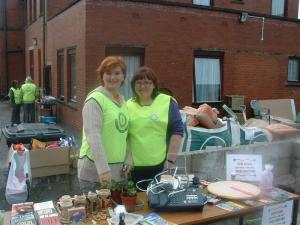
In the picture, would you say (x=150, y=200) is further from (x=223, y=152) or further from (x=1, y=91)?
(x=1, y=91)

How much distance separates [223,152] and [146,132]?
1976 millimetres

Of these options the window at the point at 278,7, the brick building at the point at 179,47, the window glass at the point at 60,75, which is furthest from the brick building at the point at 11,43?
the window at the point at 278,7

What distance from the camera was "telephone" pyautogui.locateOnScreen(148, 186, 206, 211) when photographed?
9.64 ft

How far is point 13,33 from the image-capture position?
24.6 meters

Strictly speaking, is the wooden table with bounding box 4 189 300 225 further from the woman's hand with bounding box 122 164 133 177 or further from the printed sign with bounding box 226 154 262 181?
the printed sign with bounding box 226 154 262 181

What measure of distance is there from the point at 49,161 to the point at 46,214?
376 cm

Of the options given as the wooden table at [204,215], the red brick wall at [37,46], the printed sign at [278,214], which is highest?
the red brick wall at [37,46]

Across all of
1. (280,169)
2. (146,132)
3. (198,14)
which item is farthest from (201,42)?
(146,132)

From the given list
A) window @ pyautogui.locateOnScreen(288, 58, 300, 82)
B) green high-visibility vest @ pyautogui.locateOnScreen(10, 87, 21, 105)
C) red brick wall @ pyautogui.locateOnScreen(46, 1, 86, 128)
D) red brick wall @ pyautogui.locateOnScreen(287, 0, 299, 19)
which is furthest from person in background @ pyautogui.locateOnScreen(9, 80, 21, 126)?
red brick wall @ pyautogui.locateOnScreen(287, 0, 299, 19)

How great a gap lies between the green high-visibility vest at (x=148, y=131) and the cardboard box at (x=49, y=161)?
307cm

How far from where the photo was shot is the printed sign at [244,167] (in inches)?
144

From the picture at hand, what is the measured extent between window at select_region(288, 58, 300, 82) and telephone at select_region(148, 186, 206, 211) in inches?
508

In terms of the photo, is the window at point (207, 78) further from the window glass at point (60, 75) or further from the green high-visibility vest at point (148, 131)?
the green high-visibility vest at point (148, 131)

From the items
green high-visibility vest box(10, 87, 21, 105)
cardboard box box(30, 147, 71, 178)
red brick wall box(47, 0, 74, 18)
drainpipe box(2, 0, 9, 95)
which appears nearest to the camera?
cardboard box box(30, 147, 71, 178)
